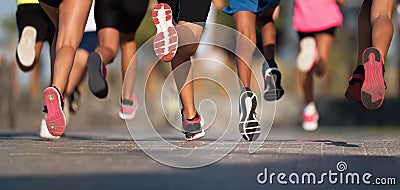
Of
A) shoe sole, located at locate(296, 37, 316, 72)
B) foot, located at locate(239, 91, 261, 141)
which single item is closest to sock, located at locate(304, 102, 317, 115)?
shoe sole, located at locate(296, 37, 316, 72)

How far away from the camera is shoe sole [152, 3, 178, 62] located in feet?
18.1

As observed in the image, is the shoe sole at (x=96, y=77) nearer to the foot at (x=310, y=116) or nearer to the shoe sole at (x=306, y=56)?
the shoe sole at (x=306, y=56)

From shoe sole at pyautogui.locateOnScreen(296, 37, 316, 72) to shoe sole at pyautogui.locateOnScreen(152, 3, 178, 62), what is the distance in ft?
13.3

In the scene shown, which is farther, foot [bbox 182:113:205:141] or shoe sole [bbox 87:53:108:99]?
shoe sole [bbox 87:53:108:99]

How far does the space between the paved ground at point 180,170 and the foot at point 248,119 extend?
0.12 m

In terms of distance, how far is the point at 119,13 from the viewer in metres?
7.41

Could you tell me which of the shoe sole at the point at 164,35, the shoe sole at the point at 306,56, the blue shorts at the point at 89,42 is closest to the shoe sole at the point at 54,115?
the shoe sole at the point at 164,35

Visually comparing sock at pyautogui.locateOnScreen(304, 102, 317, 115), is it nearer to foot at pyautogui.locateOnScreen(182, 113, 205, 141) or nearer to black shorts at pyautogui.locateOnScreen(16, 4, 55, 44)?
black shorts at pyautogui.locateOnScreen(16, 4, 55, 44)

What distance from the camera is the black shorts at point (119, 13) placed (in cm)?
739

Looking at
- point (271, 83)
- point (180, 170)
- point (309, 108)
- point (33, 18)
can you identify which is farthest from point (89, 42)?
point (180, 170)

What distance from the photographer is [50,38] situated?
8062mm

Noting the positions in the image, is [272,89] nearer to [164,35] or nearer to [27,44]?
[164,35]

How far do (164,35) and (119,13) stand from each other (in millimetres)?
1969

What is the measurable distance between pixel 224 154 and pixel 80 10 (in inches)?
49.7
